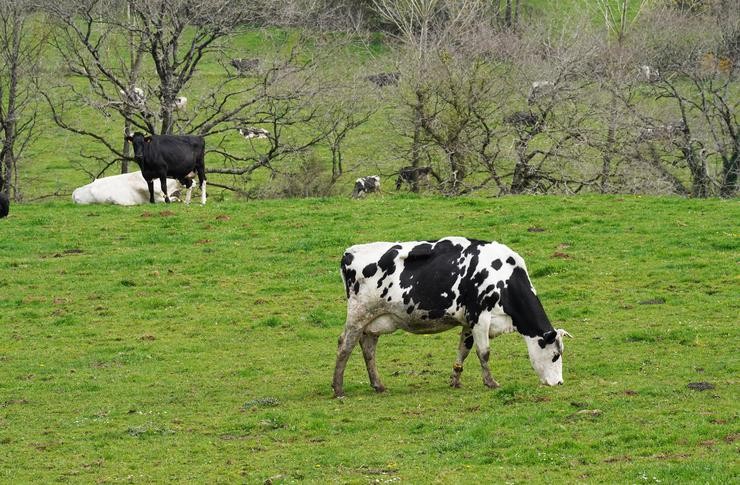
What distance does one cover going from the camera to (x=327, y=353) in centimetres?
1869

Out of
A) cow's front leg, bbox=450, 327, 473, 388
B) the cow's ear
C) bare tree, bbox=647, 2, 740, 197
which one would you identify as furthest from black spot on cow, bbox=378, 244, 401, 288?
bare tree, bbox=647, 2, 740, 197

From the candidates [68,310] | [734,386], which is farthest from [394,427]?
[68,310]

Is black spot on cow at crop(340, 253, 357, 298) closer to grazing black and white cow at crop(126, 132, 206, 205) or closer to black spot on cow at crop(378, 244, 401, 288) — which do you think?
black spot on cow at crop(378, 244, 401, 288)

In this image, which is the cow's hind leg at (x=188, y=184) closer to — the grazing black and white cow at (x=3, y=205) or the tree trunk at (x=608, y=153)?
the grazing black and white cow at (x=3, y=205)

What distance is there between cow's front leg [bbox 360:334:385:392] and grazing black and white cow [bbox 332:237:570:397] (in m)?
0.01

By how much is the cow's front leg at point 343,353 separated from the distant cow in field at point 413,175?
21.8 metres

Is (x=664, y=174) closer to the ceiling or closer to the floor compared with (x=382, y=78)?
closer to the floor

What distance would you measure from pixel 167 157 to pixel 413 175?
33.4 ft

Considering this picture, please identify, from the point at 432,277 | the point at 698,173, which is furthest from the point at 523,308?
the point at 698,173

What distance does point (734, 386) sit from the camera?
14.4 metres

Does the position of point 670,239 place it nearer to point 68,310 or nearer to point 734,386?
point 734,386

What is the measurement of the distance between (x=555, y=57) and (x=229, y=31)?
11.9 metres

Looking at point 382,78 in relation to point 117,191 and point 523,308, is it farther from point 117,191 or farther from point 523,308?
point 523,308

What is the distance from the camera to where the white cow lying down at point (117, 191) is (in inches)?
1305
